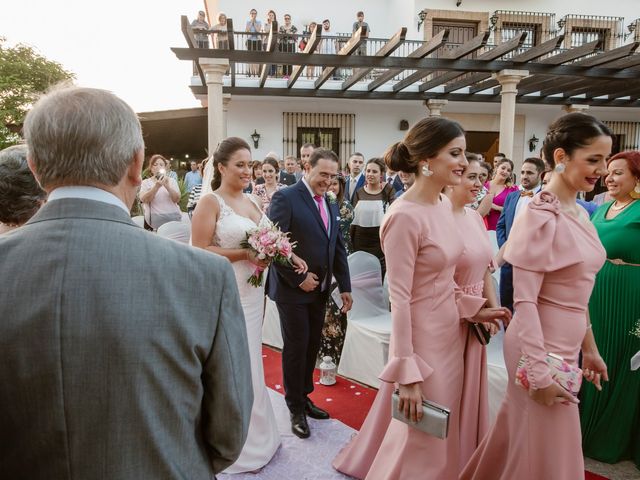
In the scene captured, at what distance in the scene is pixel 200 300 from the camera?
3.83 ft

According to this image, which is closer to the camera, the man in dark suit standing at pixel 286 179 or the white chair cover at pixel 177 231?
the white chair cover at pixel 177 231

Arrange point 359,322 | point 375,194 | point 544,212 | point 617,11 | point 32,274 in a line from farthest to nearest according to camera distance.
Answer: point 617,11 → point 375,194 → point 359,322 → point 544,212 → point 32,274

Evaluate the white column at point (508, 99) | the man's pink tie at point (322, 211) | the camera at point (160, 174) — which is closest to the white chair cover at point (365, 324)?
the man's pink tie at point (322, 211)

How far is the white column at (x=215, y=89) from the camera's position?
39.2ft

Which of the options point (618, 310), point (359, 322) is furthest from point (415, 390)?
point (359, 322)

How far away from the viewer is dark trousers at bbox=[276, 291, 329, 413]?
3627mm

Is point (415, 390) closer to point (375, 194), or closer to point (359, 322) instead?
point (359, 322)

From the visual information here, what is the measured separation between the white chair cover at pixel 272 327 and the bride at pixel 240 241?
221 centimetres

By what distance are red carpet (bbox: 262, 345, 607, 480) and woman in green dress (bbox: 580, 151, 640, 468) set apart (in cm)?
168

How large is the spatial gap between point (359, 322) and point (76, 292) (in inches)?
152

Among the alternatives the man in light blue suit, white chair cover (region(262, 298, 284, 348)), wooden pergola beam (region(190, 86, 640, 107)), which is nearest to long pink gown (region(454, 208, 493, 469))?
white chair cover (region(262, 298, 284, 348))

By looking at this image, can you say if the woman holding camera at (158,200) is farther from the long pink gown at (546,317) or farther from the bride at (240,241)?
the long pink gown at (546,317)

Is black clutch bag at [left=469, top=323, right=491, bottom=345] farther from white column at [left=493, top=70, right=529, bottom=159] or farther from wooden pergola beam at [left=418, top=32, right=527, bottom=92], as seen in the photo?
white column at [left=493, top=70, right=529, bottom=159]

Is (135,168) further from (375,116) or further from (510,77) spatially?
(375,116)
